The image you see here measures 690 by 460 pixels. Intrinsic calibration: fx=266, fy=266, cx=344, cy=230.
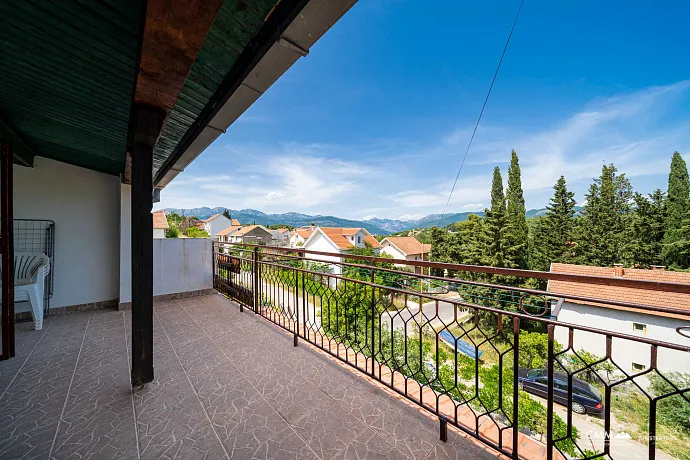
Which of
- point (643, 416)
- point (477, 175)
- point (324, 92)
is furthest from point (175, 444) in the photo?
point (477, 175)

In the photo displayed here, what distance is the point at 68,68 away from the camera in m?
1.67

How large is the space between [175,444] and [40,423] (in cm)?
91

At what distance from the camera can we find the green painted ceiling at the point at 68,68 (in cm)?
127

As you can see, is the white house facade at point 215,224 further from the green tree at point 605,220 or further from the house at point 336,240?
the green tree at point 605,220

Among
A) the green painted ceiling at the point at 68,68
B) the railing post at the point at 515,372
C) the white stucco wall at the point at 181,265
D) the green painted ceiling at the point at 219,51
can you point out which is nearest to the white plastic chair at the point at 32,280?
the white stucco wall at the point at 181,265

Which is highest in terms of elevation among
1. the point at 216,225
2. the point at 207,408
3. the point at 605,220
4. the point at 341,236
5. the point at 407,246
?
the point at 605,220

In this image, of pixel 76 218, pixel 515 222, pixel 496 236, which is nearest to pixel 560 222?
pixel 515 222

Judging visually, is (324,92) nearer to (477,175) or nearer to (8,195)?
(8,195)

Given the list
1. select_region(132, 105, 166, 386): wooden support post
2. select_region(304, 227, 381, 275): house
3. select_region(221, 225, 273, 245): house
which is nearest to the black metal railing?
select_region(132, 105, 166, 386): wooden support post

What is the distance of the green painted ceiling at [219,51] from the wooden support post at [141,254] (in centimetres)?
42

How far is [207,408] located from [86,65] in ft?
7.46

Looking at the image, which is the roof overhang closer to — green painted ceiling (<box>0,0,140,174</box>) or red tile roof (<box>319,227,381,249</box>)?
green painted ceiling (<box>0,0,140,174</box>)

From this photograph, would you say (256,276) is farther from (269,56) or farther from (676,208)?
(676,208)

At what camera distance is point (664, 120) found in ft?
78.3
